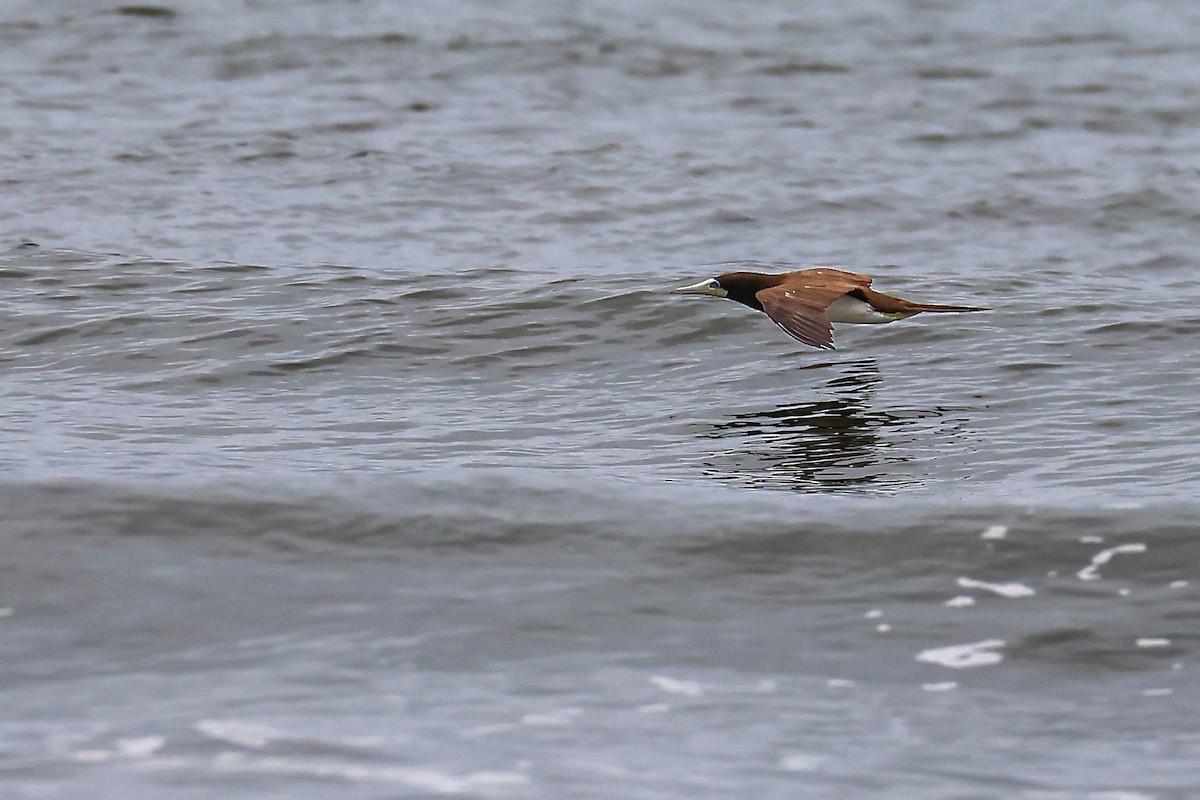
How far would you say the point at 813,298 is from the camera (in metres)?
9.48

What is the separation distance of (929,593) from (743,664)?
0.96 metres

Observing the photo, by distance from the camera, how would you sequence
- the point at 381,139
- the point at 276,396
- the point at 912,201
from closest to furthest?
the point at 276,396, the point at 912,201, the point at 381,139

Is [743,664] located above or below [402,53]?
below

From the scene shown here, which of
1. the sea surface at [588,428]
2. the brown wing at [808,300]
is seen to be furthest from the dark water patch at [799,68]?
the brown wing at [808,300]

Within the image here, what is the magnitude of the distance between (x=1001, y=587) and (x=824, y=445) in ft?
6.37

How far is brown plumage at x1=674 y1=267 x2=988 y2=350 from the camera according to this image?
9.19 metres

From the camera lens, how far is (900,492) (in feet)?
24.3

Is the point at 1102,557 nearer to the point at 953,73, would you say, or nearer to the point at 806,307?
the point at 806,307

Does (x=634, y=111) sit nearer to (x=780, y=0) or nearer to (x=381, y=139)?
(x=381, y=139)

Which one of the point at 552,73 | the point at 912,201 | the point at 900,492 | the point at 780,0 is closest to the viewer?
the point at 900,492

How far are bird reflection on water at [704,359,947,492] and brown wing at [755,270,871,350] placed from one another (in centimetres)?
34

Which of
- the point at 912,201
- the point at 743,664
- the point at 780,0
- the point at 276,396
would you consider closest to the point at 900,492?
the point at 743,664

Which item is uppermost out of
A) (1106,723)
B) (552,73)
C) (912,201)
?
(552,73)

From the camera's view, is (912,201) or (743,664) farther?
(912,201)
